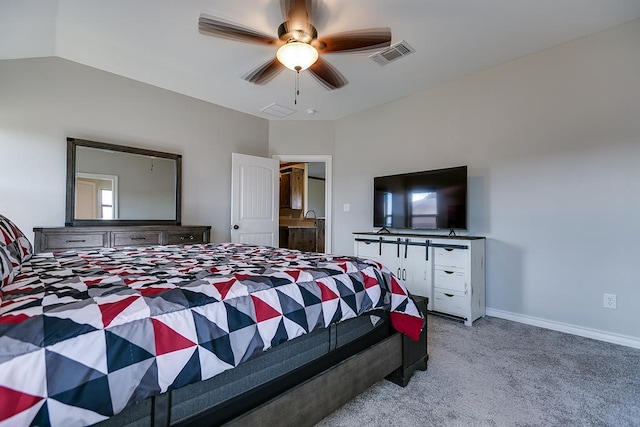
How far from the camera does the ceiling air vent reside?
2.77 metres

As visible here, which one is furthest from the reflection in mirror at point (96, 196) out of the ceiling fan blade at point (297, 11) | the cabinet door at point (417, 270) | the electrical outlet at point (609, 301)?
the electrical outlet at point (609, 301)

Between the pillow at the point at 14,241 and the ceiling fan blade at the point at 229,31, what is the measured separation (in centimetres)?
160

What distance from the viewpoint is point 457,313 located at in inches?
116

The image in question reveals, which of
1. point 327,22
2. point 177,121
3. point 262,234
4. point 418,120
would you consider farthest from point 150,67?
point 418,120

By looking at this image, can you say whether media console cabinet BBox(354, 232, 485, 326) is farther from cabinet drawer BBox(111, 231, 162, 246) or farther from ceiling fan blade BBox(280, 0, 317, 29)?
cabinet drawer BBox(111, 231, 162, 246)

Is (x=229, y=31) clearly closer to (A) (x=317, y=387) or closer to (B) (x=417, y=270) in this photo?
(A) (x=317, y=387)

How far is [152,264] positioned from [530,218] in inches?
125

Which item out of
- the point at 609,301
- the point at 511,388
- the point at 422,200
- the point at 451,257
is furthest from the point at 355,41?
the point at 609,301

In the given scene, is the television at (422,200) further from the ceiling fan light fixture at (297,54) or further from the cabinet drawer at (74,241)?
the cabinet drawer at (74,241)

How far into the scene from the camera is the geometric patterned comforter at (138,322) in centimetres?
71

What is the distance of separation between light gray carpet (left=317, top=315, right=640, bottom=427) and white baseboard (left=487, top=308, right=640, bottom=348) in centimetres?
8

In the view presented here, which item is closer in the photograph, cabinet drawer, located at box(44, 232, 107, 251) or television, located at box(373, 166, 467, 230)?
cabinet drawer, located at box(44, 232, 107, 251)

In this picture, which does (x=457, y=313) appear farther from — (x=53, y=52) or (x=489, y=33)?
(x=53, y=52)

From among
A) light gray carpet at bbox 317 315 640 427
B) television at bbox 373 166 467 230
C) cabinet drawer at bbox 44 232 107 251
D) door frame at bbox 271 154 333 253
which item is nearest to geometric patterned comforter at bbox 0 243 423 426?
light gray carpet at bbox 317 315 640 427
